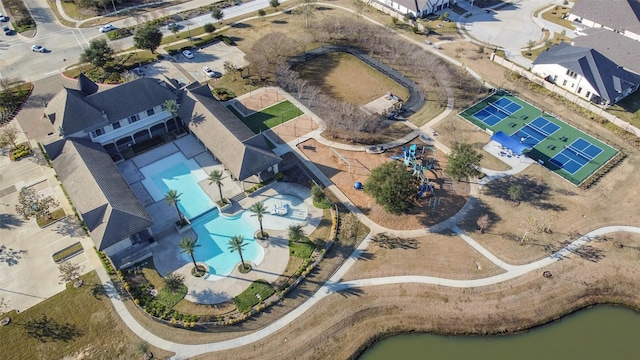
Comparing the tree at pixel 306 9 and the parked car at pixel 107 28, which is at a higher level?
the tree at pixel 306 9

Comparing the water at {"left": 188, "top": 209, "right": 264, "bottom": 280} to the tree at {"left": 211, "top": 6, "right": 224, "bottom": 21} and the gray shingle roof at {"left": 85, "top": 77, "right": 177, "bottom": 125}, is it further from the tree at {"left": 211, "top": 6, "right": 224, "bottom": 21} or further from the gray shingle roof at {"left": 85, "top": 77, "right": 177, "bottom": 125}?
the tree at {"left": 211, "top": 6, "right": 224, "bottom": 21}

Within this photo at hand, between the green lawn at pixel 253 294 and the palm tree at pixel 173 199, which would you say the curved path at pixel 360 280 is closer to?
the green lawn at pixel 253 294

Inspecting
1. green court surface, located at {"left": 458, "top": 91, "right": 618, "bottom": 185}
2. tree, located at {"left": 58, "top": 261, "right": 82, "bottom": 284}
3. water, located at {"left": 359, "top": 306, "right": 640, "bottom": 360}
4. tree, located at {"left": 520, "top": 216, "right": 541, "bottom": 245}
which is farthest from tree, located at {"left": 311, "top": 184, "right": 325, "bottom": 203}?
green court surface, located at {"left": 458, "top": 91, "right": 618, "bottom": 185}

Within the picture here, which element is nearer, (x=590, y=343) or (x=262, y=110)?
(x=590, y=343)

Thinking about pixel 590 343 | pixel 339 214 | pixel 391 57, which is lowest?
pixel 590 343

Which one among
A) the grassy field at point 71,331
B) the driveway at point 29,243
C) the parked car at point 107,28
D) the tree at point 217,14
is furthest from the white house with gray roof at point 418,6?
the grassy field at point 71,331

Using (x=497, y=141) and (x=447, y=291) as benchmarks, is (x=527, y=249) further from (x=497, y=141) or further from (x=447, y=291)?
(x=497, y=141)

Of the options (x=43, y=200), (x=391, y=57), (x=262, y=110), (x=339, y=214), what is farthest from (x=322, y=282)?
(x=391, y=57)
